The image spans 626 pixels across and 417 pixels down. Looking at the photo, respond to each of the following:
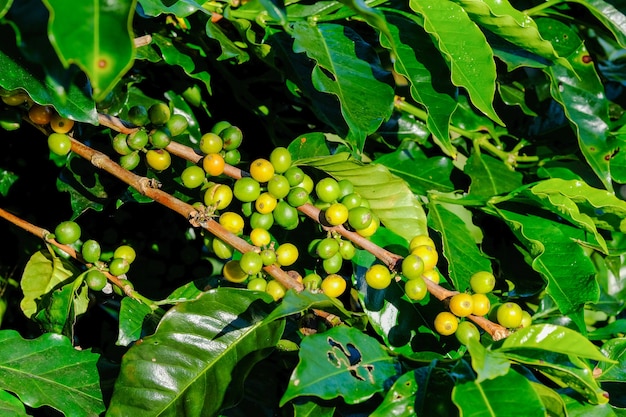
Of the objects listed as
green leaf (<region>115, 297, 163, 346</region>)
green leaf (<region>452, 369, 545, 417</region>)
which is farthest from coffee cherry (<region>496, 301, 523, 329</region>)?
green leaf (<region>115, 297, 163, 346</region>)

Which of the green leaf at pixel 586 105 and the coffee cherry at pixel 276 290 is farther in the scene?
the green leaf at pixel 586 105

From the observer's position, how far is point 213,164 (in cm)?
111

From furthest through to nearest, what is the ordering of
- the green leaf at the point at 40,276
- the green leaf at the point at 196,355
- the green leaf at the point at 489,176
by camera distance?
the green leaf at the point at 489,176 < the green leaf at the point at 40,276 < the green leaf at the point at 196,355

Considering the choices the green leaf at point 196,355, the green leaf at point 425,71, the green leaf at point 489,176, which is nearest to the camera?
the green leaf at point 196,355

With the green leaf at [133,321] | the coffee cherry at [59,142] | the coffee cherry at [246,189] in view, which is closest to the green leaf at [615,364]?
the coffee cherry at [246,189]

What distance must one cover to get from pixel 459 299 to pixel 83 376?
63 cm

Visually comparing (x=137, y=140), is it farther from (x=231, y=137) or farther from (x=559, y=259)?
(x=559, y=259)

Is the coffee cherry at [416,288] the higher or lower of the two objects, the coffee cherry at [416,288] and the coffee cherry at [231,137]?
the lower

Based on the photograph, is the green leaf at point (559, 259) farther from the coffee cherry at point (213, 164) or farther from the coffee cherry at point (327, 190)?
the coffee cherry at point (213, 164)

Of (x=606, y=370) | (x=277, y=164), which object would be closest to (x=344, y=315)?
(x=277, y=164)

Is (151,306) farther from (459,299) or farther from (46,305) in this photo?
(459,299)

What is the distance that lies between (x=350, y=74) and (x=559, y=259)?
51 centimetres

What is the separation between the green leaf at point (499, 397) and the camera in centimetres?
85

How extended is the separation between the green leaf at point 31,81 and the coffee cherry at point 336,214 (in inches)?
15.5
